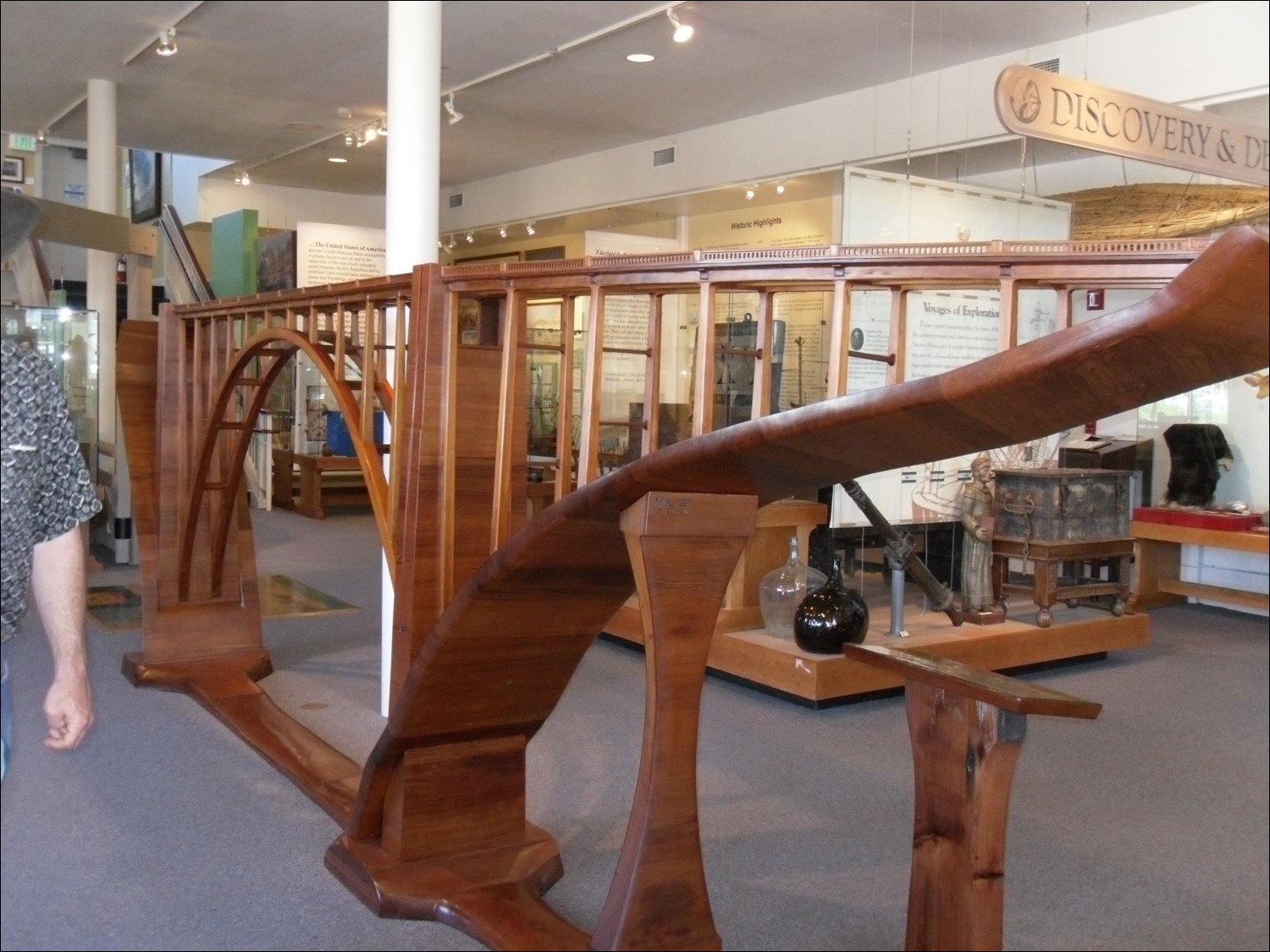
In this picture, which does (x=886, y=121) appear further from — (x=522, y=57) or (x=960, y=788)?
(x=960, y=788)

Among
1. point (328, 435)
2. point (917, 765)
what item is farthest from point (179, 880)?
point (328, 435)

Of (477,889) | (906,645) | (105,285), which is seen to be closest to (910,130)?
(906,645)

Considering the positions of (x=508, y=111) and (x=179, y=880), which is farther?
(x=508, y=111)

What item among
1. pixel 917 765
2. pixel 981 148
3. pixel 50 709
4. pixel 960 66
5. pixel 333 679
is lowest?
pixel 333 679

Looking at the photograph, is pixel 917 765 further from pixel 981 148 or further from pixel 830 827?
pixel 981 148

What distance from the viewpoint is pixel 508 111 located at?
24.9 feet

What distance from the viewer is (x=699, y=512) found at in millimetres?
1458

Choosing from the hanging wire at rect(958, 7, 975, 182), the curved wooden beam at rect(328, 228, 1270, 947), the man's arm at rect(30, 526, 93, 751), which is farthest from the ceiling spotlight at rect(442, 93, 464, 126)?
the man's arm at rect(30, 526, 93, 751)

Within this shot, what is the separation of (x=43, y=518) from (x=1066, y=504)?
3750 mm

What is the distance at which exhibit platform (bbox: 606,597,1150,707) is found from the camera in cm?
369

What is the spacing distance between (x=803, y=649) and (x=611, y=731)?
734 millimetres

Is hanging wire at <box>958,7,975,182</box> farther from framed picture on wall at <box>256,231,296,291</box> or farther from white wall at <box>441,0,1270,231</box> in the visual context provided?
framed picture on wall at <box>256,231,296,291</box>

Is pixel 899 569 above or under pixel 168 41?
under

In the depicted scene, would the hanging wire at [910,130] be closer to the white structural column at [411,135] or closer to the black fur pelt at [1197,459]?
the white structural column at [411,135]
